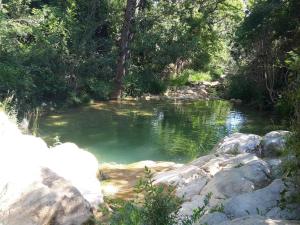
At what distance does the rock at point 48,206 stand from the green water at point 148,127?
4642mm

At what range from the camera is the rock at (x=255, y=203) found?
3.75 meters

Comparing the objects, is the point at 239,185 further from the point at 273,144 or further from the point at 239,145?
the point at 239,145

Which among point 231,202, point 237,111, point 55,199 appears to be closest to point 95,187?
point 55,199

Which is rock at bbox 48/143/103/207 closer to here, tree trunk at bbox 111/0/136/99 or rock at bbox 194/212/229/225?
rock at bbox 194/212/229/225

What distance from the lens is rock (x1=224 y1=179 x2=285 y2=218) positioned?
3754 millimetres

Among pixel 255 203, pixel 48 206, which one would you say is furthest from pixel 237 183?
pixel 48 206

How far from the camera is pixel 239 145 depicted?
7.41 m

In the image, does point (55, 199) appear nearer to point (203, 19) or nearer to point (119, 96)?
point (119, 96)

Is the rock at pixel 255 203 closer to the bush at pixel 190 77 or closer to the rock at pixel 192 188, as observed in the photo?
the rock at pixel 192 188

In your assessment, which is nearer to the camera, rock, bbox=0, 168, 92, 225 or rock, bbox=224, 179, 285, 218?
rock, bbox=224, 179, 285, 218

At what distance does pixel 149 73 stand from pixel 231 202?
1535 cm

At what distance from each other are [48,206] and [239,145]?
13.1ft

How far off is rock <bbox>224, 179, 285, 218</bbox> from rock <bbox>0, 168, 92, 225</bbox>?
1547 mm

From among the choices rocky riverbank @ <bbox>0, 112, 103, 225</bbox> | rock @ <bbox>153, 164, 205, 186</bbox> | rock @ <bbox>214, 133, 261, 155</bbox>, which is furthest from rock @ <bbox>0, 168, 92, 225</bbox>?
rock @ <bbox>214, 133, 261, 155</bbox>
